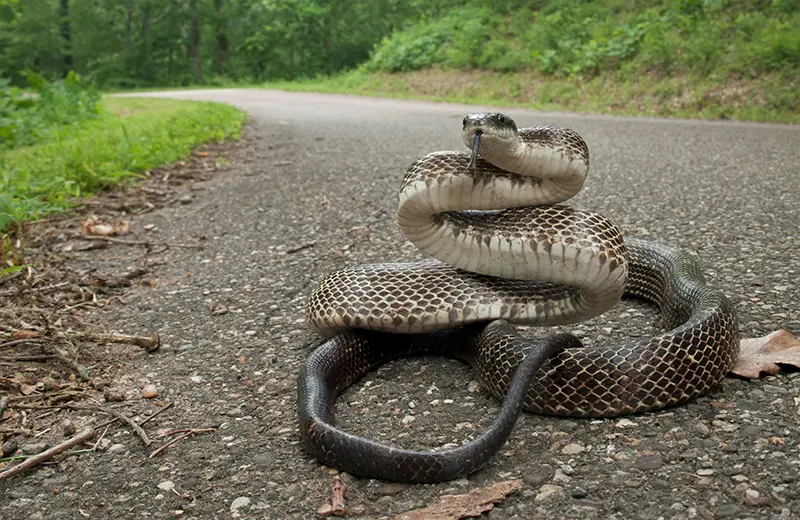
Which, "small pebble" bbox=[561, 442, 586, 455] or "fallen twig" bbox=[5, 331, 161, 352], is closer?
"small pebble" bbox=[561, 442, 586, 455]

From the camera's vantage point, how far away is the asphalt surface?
2.05 m

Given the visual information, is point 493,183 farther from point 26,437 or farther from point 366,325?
point 26,437

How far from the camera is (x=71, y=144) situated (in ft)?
27.0

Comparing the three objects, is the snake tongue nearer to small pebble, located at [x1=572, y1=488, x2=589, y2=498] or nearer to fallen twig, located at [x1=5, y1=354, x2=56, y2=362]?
small pebble, located at [x1=572, y1=488, x2=589, y2=498]

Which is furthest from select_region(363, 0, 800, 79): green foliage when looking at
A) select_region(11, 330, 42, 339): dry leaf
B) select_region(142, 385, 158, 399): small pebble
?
select_region(11, 330, 42, 339): dry leaf

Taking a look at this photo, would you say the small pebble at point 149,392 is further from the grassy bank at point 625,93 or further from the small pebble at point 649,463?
the grassy bank at point 625,93

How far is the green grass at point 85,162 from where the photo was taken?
5.73 metres

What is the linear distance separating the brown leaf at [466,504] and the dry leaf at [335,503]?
17 cm

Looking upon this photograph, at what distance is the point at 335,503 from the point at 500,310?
1.08 metres

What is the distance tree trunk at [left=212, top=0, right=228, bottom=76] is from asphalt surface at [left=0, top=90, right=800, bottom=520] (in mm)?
42978

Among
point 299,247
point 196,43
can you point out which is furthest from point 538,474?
point 196,43

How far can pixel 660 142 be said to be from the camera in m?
8.78

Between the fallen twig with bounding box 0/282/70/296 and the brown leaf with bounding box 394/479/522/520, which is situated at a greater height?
the brown leaf with bounding box 394/479/522/520

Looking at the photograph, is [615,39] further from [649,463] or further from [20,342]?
[649,463]
